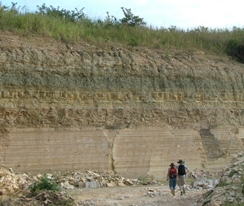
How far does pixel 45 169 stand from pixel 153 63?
6.12 metres

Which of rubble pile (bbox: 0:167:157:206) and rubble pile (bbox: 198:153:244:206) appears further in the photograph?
rubble pile (bbox: 0:167:157:206)

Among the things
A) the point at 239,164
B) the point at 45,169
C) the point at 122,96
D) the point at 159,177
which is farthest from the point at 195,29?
the point at 239,164

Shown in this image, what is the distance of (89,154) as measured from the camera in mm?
17750

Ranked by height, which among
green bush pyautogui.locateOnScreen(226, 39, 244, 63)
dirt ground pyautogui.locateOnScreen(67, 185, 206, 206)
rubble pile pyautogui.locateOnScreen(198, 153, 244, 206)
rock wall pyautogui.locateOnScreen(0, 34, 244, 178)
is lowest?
dirt ground pyautogui.locateOnScreen(67, 185, 206, 206)

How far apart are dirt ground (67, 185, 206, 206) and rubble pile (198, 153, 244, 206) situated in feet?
3.10

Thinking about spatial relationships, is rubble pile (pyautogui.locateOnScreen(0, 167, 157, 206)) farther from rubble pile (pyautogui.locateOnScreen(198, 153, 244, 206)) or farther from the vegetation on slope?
the vegetation on slope

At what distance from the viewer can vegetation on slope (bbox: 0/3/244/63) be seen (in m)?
19.8

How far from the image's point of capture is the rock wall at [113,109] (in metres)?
17.4

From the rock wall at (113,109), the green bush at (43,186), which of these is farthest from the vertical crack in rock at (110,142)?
the green bush at (43,186)

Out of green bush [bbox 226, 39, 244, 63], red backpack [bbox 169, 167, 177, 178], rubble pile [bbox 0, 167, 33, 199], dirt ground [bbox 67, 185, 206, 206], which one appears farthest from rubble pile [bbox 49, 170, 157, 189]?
green bush [bbox 226, 39, 244, 63]

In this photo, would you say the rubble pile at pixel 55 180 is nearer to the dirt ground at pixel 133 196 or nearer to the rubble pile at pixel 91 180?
the rubble pile at pixel 91 180

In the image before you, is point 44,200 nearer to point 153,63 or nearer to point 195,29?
point 153,63

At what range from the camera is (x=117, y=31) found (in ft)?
72.4

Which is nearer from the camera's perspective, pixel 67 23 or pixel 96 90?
pixel 96 90
